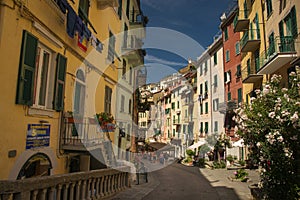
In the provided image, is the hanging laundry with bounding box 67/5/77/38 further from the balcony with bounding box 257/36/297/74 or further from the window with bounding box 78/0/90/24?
the balcony with bounding box 257/36/297/74

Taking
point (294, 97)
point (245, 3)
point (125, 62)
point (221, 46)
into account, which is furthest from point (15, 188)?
point (221, 46)

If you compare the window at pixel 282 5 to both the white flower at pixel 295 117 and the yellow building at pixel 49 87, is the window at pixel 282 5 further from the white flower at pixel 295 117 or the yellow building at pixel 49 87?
the white flower at pixel 295 117

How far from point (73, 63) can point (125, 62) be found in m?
9.27

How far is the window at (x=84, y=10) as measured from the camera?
9047mm

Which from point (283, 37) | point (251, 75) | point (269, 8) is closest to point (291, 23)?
point (283, 37)

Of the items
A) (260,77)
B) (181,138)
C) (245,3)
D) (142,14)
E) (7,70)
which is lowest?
(181,138)

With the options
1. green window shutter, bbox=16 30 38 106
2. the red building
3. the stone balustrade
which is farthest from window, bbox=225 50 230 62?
green window shutter, bbox=16 30 38 106

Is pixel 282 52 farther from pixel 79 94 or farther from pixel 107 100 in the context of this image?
pixel 79 94

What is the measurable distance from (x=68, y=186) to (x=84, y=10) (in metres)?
6.78

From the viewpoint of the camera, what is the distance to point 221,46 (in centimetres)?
3203

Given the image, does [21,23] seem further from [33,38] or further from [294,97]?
[294,97]

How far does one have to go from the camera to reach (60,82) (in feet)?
24.2

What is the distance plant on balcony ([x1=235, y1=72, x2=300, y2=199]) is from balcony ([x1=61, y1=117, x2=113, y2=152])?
553 centimetres

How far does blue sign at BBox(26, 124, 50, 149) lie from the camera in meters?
5.92
